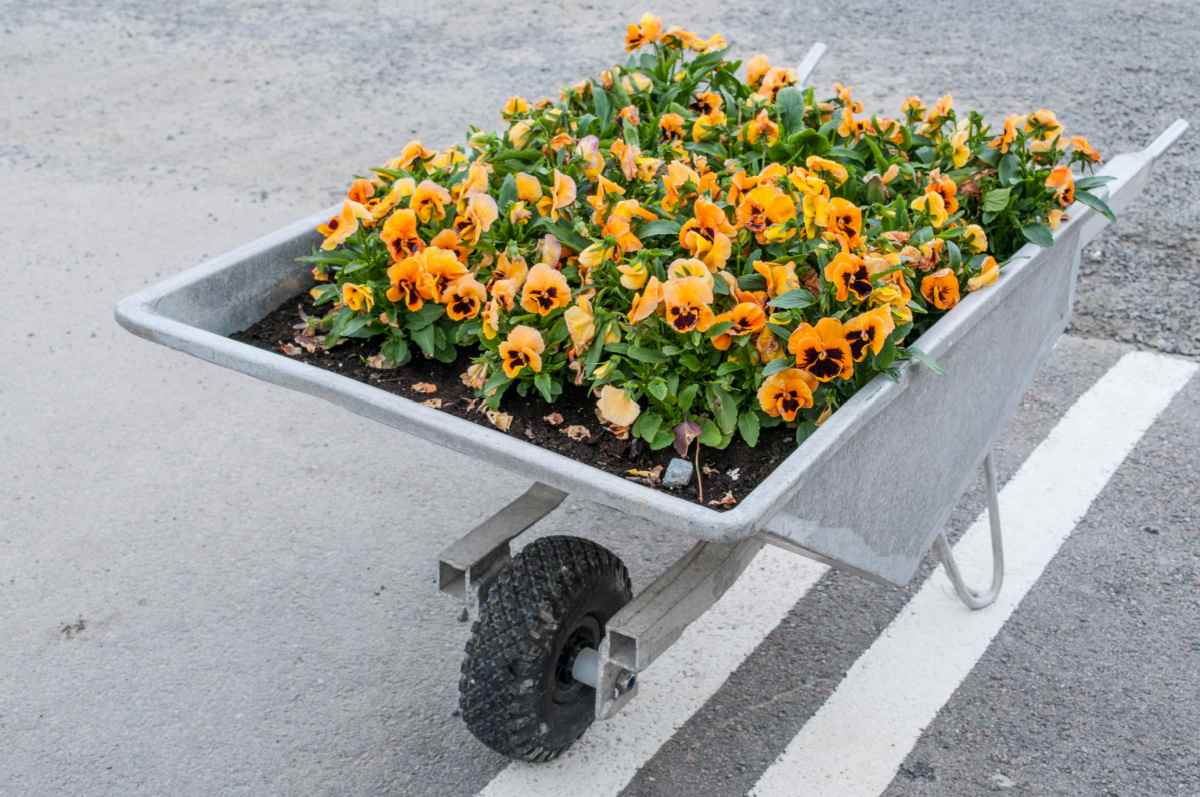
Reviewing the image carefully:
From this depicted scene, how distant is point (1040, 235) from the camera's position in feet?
7.13

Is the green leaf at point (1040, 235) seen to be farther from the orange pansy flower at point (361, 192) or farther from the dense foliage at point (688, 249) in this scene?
the orange pansy flower at point (361, 192)

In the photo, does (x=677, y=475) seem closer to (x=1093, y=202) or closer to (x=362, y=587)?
(x=1093, y=202)

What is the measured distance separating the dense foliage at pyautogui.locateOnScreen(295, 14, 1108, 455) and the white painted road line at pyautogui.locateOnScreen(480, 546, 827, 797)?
33.2 inches

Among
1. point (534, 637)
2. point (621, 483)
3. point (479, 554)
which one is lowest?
point (534, 637)

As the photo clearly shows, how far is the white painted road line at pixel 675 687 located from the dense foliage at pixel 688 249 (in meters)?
0.84

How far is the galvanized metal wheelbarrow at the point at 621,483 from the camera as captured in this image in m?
1.77

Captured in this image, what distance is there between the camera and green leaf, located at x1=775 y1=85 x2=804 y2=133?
2455 mm

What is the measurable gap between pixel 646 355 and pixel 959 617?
1.36m

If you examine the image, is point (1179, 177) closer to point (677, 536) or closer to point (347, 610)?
point (677, 536)

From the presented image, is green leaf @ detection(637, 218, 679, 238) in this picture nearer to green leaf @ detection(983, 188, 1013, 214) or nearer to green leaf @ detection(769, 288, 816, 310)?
green leaf @ detection(769, 288, 816, 310)

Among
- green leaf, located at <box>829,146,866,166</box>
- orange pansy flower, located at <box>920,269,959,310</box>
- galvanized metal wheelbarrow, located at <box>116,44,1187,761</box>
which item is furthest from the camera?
green leaf, located at <box>829,146,866,166</box>

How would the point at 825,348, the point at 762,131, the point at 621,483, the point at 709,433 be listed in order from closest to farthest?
the point at 621,483 < the point at 825,348 < the point at 709,433 < the point at 762,131

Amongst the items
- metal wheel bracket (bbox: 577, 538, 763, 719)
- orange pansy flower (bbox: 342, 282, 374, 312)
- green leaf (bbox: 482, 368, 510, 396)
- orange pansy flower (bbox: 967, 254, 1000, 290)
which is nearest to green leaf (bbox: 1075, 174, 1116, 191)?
orange pansy flower (bbox: 967, 254, 1000, 290)

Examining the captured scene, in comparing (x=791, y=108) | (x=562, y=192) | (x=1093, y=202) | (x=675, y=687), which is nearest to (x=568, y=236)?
(x=562, y=192)
